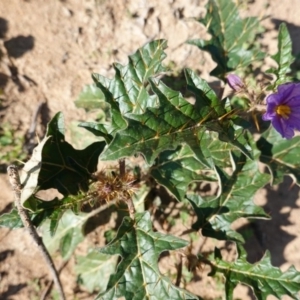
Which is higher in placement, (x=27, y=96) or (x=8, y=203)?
(x=27, y=96)

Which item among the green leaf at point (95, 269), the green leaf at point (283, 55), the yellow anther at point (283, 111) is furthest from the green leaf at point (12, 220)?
the green leaf at point (283, 55)

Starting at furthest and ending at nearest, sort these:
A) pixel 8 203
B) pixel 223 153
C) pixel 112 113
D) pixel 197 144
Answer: pixel 8 203
pixel 223 153
pixel 112 113
pixel 197 144

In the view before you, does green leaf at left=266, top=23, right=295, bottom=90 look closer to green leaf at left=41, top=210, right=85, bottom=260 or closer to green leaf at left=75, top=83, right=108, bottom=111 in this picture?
green leaf at left=75, top=83, right=108, bottom=111

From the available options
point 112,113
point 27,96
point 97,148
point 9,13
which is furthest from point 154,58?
point 9,13

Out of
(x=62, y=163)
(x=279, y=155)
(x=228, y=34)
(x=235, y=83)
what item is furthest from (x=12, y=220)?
(x=228, y=34)

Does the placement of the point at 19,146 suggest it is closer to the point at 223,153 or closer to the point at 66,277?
the point at 66,277

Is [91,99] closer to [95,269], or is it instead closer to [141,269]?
[95,269]

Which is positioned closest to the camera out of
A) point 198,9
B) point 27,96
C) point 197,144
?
point 197,144
